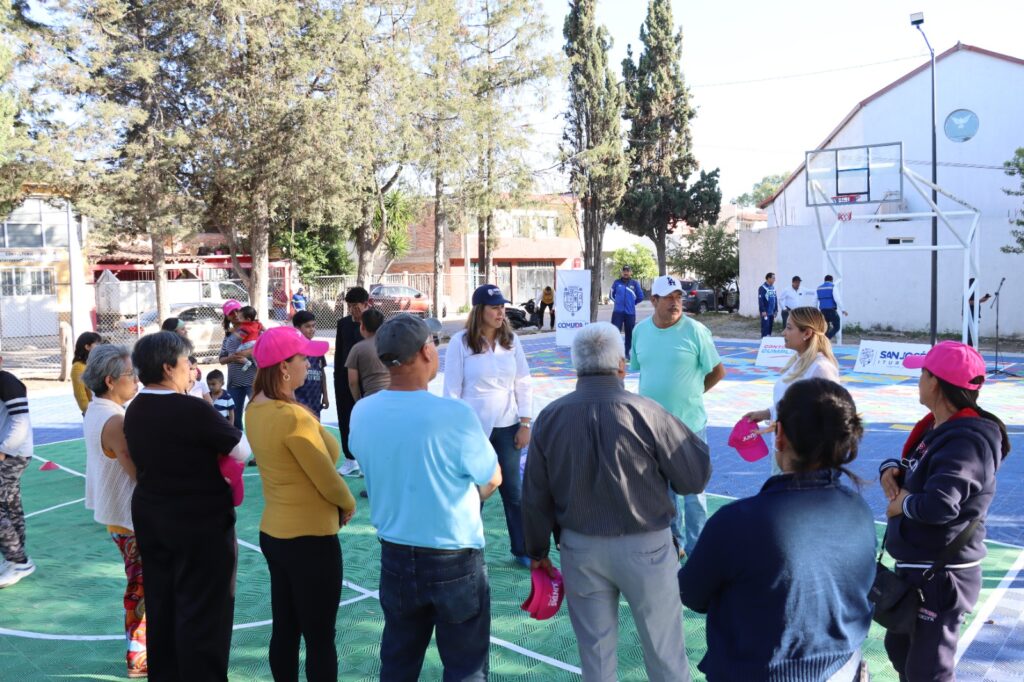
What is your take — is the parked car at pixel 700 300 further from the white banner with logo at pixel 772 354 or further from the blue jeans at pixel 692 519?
the blue jeans at pixel 692 519

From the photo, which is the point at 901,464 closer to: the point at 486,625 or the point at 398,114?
the point at 486,625

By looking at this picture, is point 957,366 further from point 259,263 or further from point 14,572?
point 259,263

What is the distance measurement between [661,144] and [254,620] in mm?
39756

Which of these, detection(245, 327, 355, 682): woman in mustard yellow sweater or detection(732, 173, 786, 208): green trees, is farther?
detection(732, 173, 786, 208): green trees

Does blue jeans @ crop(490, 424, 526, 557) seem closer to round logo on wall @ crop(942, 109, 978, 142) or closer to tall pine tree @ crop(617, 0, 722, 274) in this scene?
round logo on wall @ crop(942, 109, 978, 142)

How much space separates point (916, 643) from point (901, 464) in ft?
2.20

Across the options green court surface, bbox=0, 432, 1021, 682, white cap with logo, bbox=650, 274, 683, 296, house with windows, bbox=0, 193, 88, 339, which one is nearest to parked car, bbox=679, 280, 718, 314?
house with windows, bbox=0, 193, 88, 339

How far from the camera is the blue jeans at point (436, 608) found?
3.11 metres

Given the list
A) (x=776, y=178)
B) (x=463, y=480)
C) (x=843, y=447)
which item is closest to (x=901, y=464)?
(x=843, y=447)

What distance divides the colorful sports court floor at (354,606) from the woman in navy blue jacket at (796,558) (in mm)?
2013

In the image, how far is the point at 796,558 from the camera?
2309 mm

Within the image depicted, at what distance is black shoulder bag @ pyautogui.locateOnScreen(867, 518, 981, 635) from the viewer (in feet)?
9.98

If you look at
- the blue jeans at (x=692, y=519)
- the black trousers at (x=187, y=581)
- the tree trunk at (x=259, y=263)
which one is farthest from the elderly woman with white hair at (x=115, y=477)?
the tree trunk at (x=259, y=263)

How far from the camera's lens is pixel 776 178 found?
132500 millimetres
